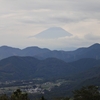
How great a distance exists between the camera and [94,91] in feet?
191

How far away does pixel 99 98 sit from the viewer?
2186 inches

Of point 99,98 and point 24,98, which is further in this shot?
point 99,98

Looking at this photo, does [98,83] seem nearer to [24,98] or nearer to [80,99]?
[80,99]

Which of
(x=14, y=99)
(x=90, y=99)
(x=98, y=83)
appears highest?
(x=14, y=99)

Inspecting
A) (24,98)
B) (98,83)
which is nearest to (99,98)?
(24,98)

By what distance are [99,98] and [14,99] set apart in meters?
21.3

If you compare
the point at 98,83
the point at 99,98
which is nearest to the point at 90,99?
the point at 99,98

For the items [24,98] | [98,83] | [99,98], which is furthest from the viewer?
[98,83]

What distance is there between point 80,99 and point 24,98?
19.6 m

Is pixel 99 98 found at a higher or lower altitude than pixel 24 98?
lower

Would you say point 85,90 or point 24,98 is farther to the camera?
point 85,90

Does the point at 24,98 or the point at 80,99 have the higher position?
the point at 24,98

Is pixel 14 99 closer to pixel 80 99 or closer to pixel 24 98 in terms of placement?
pixel 24 98

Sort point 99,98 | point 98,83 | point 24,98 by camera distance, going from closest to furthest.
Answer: point 24,98
point 99,98
point 98,83
